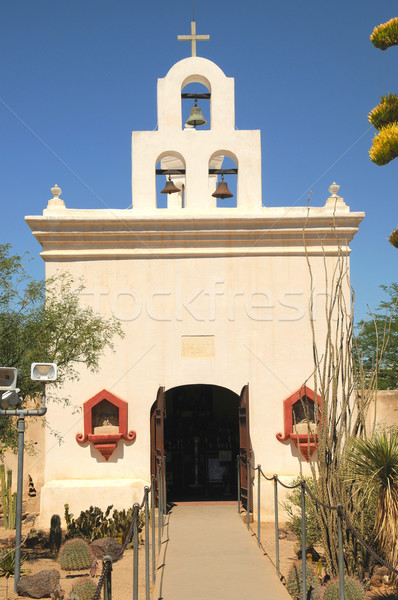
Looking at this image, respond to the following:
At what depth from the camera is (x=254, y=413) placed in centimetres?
1330

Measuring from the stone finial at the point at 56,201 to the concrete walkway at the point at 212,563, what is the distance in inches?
245

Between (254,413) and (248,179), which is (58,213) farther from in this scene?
(254,413)

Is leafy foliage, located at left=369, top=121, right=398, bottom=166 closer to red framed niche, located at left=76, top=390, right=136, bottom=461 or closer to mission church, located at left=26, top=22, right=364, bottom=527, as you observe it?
mission church, located at left=26, top=22, right=364, bottom=527

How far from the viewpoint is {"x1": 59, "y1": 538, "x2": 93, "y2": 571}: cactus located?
10288 millimetres

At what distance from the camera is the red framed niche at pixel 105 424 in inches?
512

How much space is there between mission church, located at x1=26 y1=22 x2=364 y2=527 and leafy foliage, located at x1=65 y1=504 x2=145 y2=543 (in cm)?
98

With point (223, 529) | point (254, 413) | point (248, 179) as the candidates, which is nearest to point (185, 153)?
point (248, 179)

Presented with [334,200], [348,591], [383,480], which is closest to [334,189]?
[334,200]

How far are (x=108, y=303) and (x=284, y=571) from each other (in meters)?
5.99

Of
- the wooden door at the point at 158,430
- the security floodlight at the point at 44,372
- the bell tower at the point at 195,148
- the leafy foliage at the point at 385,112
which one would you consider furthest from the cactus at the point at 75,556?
the leafy foliage at the point at 385,112

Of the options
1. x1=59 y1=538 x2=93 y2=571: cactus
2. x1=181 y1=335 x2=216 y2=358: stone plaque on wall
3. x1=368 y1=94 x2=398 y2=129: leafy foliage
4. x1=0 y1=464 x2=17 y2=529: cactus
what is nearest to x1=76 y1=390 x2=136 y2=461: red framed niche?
x1=181 y1=335 x2=216 y2=358: stone plaque on wall

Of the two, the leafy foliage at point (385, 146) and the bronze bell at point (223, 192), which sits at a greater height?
the bronze bell at point (223, 192)

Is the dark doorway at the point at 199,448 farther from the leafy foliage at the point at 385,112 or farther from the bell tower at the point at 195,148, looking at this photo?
the leafy foliage at the point at 385,112

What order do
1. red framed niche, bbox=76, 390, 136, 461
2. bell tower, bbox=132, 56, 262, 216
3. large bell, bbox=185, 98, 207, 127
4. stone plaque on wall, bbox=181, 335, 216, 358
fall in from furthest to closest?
large bell, bbox=185, 98, 207, 127, bell tower, bbox=132, 56, 262, 216, stone plaque on wall, bbox=181, 335, 216, 358, red framed niche, bbox=76, 390, 136, 461
